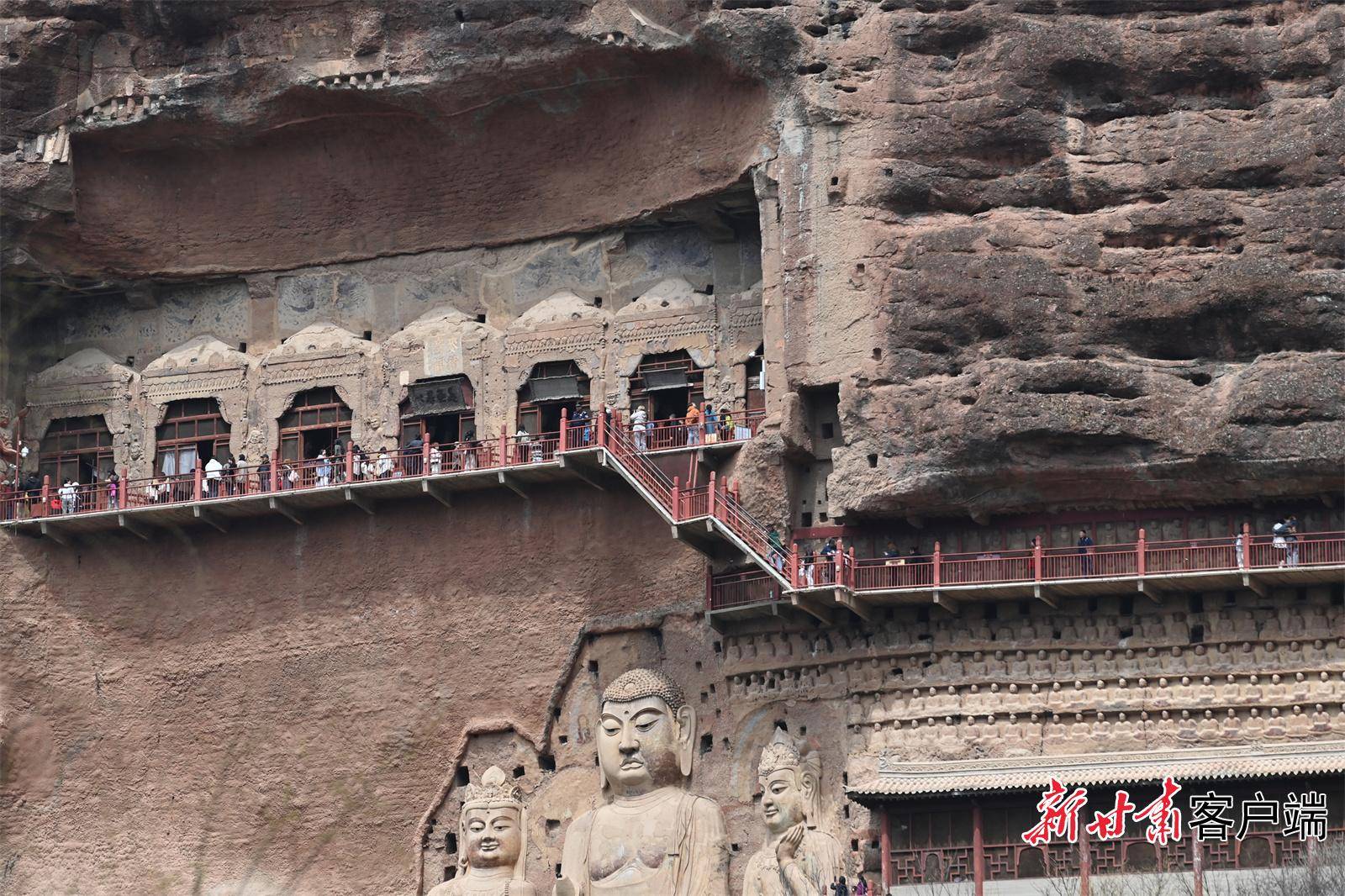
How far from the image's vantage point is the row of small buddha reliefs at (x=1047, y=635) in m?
43.2

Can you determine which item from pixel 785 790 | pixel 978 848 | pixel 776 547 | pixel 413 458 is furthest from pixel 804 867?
pixel 413 458

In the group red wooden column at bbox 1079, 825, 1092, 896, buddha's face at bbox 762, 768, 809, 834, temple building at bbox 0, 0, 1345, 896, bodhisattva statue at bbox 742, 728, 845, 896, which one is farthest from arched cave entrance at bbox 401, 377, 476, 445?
red wooden column at bbox 1079, 825, 1092, 896

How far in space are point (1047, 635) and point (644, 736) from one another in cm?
599

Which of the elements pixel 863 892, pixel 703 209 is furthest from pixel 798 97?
pixel 863 892

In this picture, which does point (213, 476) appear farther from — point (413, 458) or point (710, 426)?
point (710, 426)

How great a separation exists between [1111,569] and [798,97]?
7591 mm

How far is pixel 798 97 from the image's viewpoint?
45.8 metres

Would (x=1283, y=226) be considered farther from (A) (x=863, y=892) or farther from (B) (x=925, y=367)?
(A) (x=863, y=892)

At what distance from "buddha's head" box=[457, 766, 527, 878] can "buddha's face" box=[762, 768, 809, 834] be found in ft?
9.78

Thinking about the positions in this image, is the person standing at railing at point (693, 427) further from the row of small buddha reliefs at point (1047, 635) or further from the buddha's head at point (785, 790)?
the buddha's head at point (785, 790)

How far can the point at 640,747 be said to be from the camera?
40.9 meters

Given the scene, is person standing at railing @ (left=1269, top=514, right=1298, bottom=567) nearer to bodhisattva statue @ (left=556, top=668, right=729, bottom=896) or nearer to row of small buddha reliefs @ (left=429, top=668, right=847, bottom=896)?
row of small buddha reliefs @ (left=429, top=668, right=847, bottom=896)

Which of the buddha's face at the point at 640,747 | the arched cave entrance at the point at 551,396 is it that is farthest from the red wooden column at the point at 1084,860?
the arched cave entrance at the point at 551,396

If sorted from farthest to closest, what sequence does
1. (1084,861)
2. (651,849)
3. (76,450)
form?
(76,450) < (651,849) < (1084,861)
